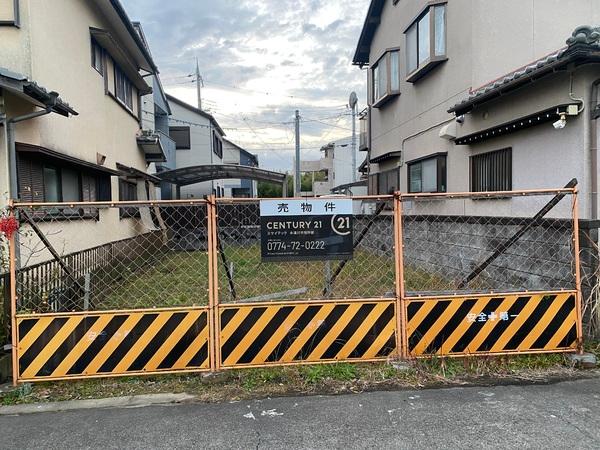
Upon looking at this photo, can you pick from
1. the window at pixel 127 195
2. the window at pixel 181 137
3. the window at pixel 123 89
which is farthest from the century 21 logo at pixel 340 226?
the window at pixel 181 137

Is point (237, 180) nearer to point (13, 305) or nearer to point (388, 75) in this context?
point (388, 75)

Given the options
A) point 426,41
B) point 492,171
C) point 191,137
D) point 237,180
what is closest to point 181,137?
point 191,137

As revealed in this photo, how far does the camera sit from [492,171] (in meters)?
7.68

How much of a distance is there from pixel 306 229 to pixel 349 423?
1.80m

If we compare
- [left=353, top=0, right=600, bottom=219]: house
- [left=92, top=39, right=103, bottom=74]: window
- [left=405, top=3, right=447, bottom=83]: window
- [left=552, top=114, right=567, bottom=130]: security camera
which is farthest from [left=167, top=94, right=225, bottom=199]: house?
[left=552, top=114, right=567, bottom=130]: security camera

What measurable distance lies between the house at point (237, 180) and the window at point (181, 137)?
266 inches

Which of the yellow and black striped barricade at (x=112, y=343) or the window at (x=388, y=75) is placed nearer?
the yellow and black striped barricade at (x=112, y=343)

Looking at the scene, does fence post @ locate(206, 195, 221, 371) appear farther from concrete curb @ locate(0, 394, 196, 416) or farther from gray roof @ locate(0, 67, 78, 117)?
gray roof @ locate(0, 67, 78, 117)

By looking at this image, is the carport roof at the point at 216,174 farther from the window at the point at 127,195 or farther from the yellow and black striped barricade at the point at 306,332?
the yellow and black striped barricade at the point at 306,332

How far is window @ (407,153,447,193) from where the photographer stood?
9422 mm

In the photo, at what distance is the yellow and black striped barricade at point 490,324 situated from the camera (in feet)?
14.5

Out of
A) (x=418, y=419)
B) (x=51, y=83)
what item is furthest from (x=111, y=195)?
(x=418, y=419)

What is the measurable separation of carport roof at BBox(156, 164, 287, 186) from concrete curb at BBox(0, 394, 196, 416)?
1488cm

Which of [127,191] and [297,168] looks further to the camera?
[297,168]
